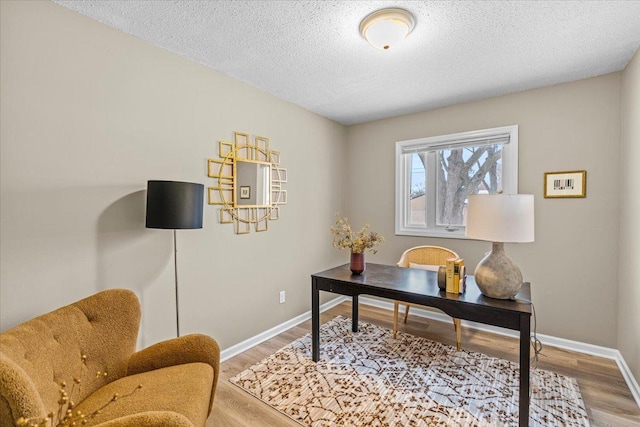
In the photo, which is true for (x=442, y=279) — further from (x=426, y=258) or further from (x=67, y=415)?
(x=67, y=415)

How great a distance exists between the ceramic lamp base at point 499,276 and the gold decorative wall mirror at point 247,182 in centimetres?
191

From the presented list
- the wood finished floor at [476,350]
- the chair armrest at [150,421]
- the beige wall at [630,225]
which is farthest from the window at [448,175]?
the chair armrest at [150,421]

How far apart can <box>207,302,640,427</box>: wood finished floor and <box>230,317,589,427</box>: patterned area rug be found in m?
0.08

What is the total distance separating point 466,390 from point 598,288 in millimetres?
Answer: 1564

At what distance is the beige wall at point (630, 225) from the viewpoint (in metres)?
2.06

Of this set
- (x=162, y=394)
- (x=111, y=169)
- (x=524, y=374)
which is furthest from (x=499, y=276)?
(x=111, y=169)

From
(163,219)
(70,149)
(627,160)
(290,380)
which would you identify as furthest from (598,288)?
(70,149)

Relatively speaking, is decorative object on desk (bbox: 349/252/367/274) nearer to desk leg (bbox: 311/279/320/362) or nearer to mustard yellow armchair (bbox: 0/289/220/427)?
desk leg (bbox: 311/279/320/362)

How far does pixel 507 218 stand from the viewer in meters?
1.71

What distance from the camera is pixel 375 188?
3850mm

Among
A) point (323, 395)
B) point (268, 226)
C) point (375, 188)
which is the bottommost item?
point (323, 395)

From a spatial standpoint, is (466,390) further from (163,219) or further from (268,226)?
(163,219)

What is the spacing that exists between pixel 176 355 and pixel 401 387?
5.01 feet

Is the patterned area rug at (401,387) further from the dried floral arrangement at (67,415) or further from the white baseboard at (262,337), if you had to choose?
the dried floral arrangement at (67,415)
